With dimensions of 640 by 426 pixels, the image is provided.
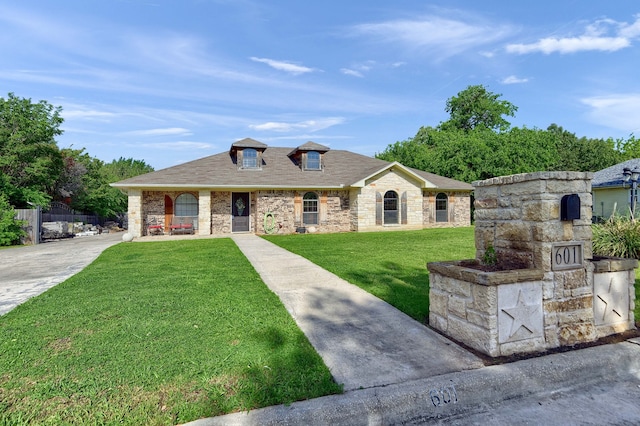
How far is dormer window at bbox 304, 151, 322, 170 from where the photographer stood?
19.8 m

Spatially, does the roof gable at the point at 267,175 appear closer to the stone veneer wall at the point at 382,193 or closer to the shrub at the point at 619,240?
the stone veneer wall at the point at 382,193

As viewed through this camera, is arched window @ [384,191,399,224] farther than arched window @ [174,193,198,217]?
Yes

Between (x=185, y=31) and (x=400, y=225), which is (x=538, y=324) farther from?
(x=400, y=225)

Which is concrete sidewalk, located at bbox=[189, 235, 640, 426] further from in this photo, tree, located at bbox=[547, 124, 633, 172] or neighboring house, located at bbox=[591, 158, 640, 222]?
tree, located at bbox=[547, 124, 633, 172]

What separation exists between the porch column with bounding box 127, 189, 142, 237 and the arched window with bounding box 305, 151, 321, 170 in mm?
9237

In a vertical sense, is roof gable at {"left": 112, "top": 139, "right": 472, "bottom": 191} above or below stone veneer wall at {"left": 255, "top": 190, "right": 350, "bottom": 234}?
above

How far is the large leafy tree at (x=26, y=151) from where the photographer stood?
59.1ft

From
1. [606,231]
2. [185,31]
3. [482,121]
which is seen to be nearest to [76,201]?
[185,31]

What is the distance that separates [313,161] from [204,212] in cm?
708

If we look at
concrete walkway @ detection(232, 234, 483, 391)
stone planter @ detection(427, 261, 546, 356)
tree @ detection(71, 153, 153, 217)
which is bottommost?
concrete walkway @ detection(232, 234, 483, 391)

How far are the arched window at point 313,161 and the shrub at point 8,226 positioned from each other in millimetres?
14261

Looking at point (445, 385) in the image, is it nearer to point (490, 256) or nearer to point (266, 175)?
point (490, 256)

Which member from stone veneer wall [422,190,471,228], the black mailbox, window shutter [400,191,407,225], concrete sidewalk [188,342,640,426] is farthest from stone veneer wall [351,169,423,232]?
concrete sidewalk [188,342,640,426]

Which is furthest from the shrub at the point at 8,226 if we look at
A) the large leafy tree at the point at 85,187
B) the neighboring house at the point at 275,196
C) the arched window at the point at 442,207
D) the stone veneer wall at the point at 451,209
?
the arched window at the point at 442,207
